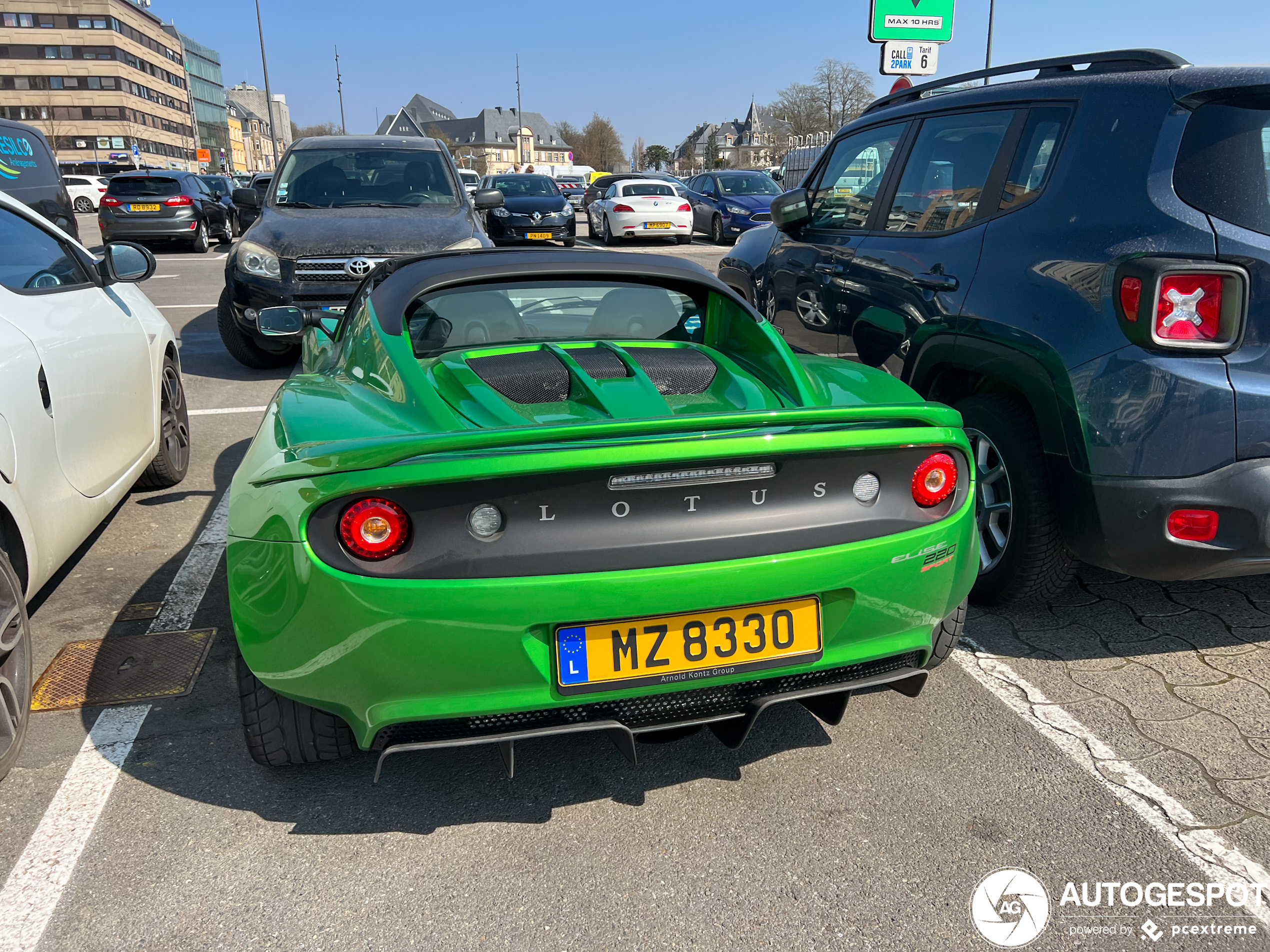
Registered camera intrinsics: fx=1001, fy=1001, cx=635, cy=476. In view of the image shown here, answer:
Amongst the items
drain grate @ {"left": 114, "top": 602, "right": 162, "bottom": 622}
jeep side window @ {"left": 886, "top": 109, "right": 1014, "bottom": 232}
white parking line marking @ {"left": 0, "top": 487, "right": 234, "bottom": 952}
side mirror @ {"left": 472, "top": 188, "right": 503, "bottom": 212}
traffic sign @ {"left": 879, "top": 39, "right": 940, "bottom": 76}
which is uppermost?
traffic sign @ {"left": 879, "top": 39, "right": 940, "bottom": 76}

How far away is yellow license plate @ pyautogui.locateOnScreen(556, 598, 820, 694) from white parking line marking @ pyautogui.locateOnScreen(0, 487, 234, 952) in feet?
4.03

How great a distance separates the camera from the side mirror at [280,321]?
3.95m

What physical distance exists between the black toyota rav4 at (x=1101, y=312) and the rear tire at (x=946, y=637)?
626 millimetres

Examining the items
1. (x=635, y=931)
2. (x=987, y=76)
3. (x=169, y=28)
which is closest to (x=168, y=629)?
(x=635, y=931)

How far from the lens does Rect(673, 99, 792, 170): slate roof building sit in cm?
12506

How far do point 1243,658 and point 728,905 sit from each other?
2.17 m

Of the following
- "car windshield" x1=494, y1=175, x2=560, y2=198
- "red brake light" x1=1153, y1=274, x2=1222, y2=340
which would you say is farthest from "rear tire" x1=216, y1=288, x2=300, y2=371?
"car windshield" x1=494, y1=175, x2=560, y2=198

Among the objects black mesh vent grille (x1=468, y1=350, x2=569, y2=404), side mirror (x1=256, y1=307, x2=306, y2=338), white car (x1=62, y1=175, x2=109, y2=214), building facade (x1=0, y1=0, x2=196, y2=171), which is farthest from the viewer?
building facade (x1=0, y1=0, x2=196, y2=171)

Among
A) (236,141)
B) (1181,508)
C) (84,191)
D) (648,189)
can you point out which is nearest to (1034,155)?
(1181,508)

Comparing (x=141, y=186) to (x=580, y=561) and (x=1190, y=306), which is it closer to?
(x=580, y=561)

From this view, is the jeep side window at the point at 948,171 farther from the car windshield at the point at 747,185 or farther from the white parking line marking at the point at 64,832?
the car windshield at the point at 747,185

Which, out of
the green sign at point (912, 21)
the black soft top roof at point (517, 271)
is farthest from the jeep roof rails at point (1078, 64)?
the green sign at point (912, 21)

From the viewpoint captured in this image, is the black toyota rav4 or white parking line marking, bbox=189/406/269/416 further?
white parking line marking, bbox=189/406/269/416

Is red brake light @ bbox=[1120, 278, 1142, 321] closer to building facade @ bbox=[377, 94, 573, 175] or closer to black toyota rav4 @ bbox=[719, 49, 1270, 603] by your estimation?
black toyota rav4 @ bbox=[719, 49, 1270, 603]
